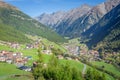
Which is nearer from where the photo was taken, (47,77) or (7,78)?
(47,77)

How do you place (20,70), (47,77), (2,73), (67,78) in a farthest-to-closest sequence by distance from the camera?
(20,70) → (2,73) → (47,77) → (67,78)

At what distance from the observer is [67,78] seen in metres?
113

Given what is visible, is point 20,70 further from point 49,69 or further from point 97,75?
point 97,75

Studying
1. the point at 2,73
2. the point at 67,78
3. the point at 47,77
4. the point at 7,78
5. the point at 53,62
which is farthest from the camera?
the point at 2,73

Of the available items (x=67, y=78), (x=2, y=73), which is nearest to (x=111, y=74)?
(x=2, y=73)

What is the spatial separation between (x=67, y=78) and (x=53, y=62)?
29.0m

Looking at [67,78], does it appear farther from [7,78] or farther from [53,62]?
[7,78]

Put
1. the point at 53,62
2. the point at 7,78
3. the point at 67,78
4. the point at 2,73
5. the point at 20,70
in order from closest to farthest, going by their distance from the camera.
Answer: the point at 67,78, the point at 53,62, the point at 7,78, the point at 2,73, the point at 20,70

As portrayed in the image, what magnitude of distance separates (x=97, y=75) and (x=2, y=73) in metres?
77.7

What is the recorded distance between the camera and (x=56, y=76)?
116938 millimetres

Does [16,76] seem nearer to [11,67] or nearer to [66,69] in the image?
[11,67]

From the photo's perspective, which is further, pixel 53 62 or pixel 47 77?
pixel 53 62

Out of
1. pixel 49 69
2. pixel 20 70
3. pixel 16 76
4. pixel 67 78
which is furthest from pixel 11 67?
pixel 67 78

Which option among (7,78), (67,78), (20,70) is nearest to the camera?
(67,78)
